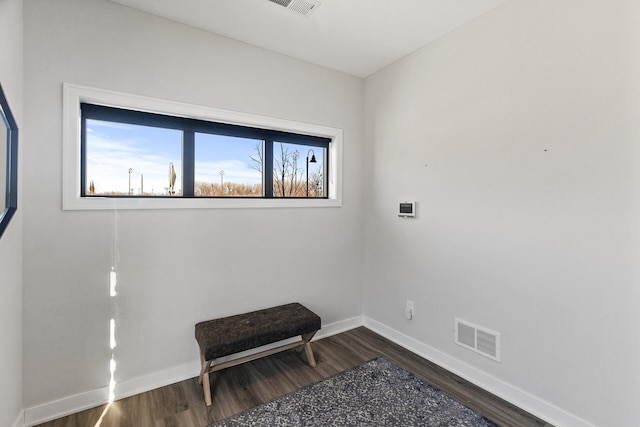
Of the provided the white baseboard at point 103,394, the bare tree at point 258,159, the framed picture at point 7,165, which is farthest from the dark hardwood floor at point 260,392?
the bare tree at point 258,159

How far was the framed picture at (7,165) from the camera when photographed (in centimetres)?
129

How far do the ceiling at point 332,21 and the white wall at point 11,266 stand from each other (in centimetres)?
74

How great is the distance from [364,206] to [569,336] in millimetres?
1956

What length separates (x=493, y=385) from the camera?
6.86 feet

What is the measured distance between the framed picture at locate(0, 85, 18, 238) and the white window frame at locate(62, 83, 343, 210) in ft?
1.02

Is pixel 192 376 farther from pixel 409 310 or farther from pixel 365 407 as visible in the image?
pixel 409 310

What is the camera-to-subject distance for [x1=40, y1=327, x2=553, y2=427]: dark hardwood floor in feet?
6.01

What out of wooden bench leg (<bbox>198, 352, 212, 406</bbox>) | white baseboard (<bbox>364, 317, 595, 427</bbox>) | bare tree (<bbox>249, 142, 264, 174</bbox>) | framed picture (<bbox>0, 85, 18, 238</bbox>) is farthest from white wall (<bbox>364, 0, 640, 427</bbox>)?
framed picture (<bbox>0, 85, 18, 238</bbox>)

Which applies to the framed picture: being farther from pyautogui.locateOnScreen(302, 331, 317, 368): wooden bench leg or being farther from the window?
pyautogui.locateOnScreen(302, 331, 317, 368): wooden bench leg

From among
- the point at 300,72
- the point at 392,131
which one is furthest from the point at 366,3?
the point at 392,131

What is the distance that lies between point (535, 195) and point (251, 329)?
2116 millimetres

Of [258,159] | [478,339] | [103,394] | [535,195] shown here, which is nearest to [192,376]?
[103,394]

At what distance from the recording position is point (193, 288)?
230 centimetres

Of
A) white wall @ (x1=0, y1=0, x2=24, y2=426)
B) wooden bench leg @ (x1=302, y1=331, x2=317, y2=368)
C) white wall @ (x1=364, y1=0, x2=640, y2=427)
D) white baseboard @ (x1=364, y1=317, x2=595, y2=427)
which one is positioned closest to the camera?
white wall @ (x1=0, y1=0, x2=24, y2=426)
